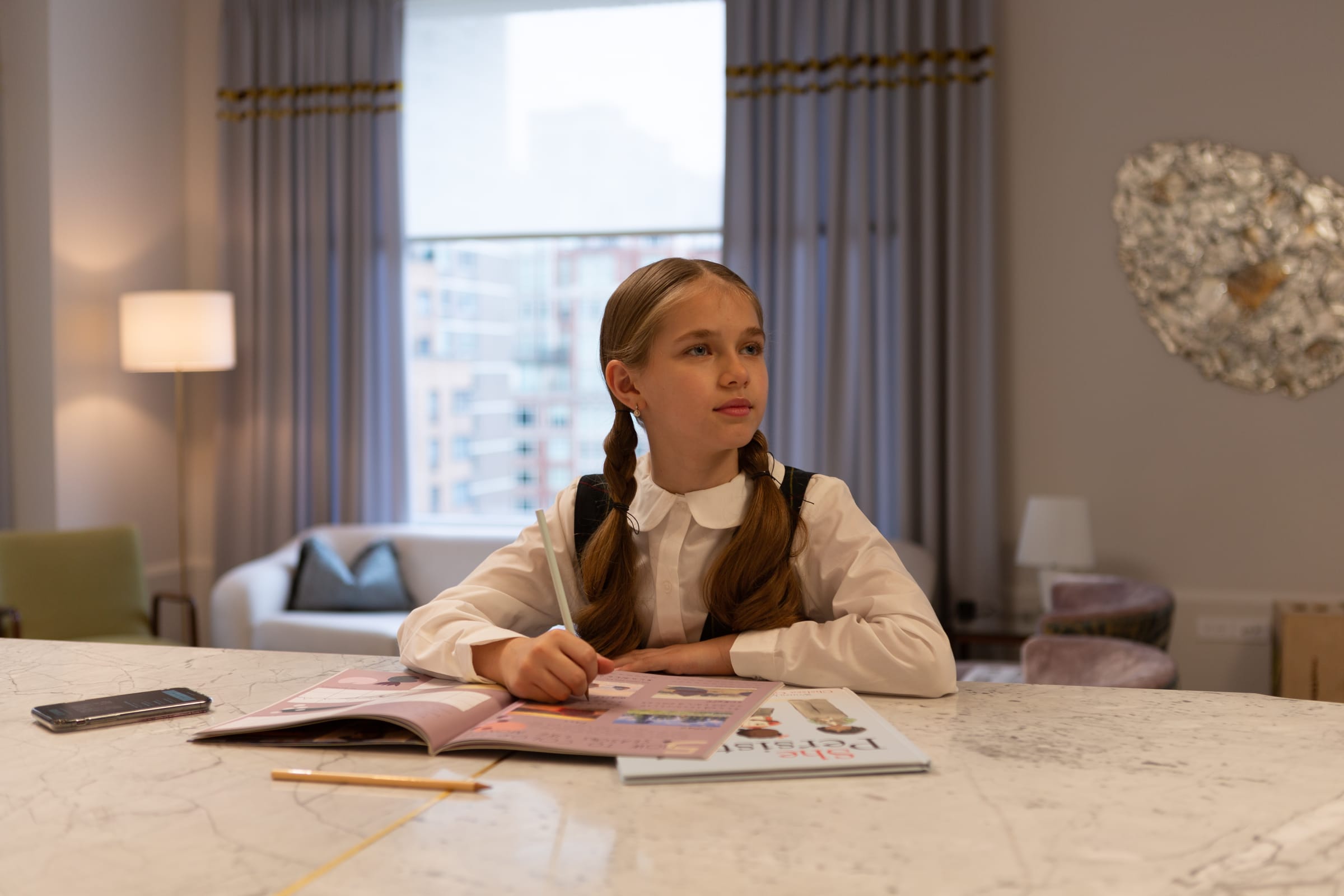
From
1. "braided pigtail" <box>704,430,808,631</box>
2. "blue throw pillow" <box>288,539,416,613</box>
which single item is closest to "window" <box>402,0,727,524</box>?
"blue throw pillow" <box>288,539,416,613</box>

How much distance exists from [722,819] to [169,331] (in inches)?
169

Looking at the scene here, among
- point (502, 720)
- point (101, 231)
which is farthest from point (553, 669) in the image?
point (101, 231)

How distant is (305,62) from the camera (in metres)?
5.06

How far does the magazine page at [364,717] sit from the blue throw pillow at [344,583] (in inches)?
133

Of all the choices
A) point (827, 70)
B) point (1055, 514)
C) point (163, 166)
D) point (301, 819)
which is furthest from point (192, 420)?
point (301, 819)

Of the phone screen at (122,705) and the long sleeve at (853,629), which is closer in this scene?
the phone screen at (122,705)

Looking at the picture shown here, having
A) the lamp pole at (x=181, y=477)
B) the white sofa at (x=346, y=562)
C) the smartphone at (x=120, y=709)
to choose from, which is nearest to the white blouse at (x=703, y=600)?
the smartphone at (x=120, y=709)

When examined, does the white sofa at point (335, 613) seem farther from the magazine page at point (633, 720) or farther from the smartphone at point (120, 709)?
the magazine page at point (633, 720)

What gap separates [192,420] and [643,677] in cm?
459

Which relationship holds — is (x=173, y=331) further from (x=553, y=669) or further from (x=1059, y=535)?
(x=553, y=669)

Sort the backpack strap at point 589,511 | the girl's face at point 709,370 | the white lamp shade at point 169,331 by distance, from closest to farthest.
Answer: the girl's face at point 709,370 → the backpack strap at point 589,511 → the white lamp shade at point 169,331

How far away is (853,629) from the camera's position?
4.37ft

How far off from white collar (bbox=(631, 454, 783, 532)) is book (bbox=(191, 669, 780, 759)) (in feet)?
1.08

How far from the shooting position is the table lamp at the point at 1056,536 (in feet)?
13.3
